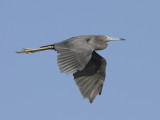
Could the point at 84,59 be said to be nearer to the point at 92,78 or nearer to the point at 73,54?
the point at 73,54

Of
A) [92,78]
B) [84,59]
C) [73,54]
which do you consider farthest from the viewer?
[92,78]

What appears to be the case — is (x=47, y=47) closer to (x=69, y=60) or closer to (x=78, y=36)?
(x=78, y=36)

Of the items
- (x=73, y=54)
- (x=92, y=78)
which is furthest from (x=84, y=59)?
(x=92, y=78)

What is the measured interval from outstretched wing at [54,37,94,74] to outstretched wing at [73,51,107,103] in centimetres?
131

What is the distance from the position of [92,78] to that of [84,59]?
242cm

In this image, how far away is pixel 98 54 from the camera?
17.8 meters

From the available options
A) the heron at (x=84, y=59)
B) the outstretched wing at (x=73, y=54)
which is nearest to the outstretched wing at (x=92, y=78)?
the heron at (x=84, y=59)

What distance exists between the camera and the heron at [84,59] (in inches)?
599

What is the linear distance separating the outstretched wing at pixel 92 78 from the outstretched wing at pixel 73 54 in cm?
131

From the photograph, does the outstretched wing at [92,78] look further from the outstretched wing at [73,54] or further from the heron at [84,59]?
the outstretched wing at [73,54]

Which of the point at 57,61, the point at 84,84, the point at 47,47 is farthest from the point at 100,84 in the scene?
the point at 57,61

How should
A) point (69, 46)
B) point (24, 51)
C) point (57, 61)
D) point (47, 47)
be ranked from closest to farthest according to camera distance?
point (57, 61), point (69, 46), point (47, 47), point (24, 51)

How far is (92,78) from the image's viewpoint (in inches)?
696

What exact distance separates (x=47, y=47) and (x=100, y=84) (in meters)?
1.67
